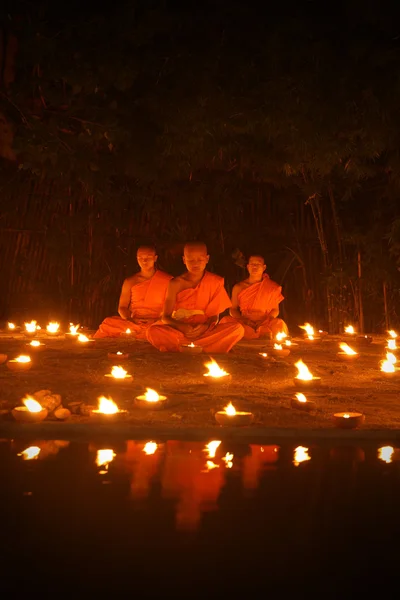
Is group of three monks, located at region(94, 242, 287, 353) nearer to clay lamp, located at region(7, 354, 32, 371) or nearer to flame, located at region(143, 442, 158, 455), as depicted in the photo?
clay lamp, located at region(7, 354, 32, 371)

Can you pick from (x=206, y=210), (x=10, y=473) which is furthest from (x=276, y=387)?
(x=206, y=210)

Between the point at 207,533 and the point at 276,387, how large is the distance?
12.5 feet

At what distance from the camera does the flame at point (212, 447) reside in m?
4.22

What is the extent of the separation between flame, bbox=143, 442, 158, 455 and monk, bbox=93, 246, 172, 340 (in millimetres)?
6313

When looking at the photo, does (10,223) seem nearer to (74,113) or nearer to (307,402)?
(74,113)

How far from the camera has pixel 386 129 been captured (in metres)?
9.88

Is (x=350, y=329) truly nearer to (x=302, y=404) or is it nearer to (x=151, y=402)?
(x=302, y=404)

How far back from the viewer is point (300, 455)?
4.20m

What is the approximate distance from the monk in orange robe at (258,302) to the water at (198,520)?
691 centimetres

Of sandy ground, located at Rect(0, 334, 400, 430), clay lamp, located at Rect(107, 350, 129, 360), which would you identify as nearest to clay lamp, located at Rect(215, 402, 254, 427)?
sandy ground, located at Rect(0, 334, 400, 430)

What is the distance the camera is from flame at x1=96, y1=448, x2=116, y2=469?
13.0ft

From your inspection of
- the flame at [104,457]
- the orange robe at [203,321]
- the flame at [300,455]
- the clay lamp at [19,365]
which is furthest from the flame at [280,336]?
the flame at [104,457]

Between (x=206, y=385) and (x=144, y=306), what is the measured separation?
4448 mm

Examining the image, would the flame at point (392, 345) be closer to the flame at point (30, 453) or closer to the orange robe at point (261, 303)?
the orange robe at point (261, 303)
